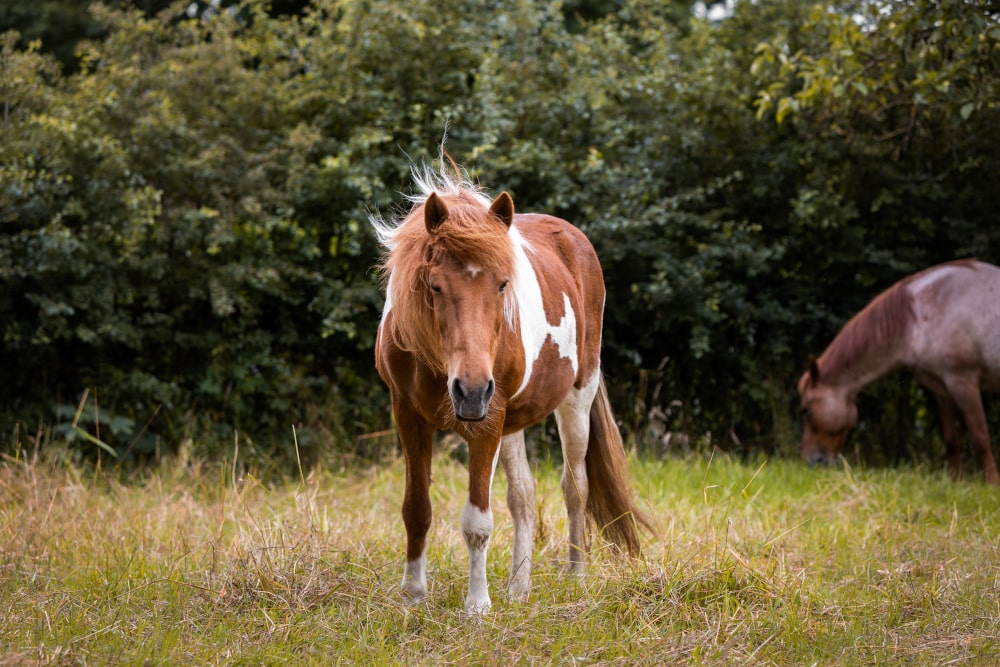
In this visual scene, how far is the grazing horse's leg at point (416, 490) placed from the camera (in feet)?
12.5

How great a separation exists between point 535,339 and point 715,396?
5.39m

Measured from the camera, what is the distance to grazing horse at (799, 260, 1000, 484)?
7.22 metres

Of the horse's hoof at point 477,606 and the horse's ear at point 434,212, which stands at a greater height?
the horse's ear at point 434,212

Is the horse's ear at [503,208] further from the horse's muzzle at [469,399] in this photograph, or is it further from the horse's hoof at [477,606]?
the horse's hoof at [477,606]

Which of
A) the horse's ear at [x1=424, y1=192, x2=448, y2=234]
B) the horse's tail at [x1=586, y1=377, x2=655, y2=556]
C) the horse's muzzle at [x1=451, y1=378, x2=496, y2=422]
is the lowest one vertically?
the horse's tail at [x1=586, y1=377, x2=655, y2=556]

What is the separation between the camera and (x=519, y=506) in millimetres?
4328

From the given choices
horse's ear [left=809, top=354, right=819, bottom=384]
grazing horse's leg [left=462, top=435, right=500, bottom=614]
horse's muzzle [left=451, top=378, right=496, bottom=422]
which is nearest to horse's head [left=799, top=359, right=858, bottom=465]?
horse's ear [left=809, top=354, right=819, bottom=384]

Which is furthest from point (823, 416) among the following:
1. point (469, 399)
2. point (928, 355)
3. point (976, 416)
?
point (469, 399)

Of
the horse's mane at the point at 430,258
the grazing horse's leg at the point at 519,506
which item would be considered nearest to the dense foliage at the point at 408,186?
the grazing horse's leg at the point at 519,506

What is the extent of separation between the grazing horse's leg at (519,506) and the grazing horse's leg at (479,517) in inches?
13.2

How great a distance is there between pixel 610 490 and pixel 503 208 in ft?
5.66

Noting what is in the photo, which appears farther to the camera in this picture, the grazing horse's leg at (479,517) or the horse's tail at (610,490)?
the horse's tail at (610,490)

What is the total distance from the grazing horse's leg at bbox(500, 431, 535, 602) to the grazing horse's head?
106 cm

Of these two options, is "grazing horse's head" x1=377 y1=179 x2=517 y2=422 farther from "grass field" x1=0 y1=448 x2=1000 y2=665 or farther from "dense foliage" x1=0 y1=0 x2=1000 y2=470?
"dense foliage" x1=0 y1=0 x2=1000 y2=470
